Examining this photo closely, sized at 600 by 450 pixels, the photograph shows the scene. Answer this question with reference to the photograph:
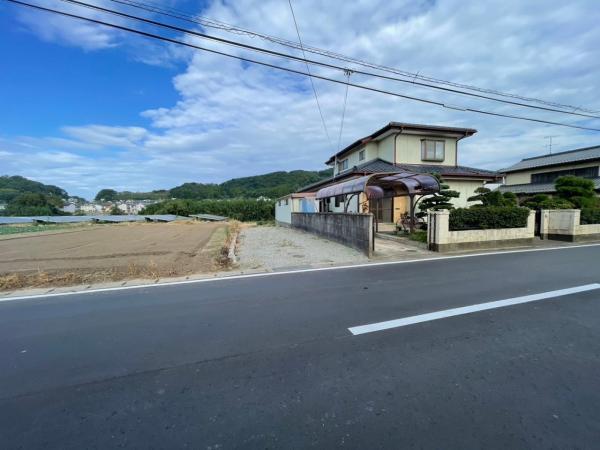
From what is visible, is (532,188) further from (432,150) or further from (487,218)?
(487,218)

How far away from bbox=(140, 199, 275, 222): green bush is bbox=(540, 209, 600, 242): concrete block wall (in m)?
33.1

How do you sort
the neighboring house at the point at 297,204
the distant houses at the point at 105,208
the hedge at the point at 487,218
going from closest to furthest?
1. the hedge at the point at 487,218
2. the neighboring house at the point at 297,204
3. the distant houses at the point at 105,208

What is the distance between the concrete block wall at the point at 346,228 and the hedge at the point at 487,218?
315 centimetres

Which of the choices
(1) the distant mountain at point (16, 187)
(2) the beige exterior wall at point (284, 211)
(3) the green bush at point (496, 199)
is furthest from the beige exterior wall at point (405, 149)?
(1) the distant mountain at point (16, 187)

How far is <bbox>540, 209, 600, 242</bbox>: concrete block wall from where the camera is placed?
10578 mm

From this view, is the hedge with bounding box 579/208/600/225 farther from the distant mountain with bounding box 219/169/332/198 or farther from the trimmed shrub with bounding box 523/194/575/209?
the distant mountain with bounding box 219/169/332/198

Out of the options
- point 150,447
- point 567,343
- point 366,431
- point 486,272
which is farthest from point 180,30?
point 486,272

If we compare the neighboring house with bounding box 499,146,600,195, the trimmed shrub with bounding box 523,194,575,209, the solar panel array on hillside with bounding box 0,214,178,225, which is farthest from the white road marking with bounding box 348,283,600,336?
the solar panel array on hillside with bounding box 0,214,178,225

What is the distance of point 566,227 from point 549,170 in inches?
703

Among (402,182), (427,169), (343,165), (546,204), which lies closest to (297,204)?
(343,165)

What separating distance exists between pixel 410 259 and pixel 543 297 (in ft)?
12.1

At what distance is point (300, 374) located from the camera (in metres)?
2.49

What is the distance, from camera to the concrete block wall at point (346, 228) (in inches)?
332

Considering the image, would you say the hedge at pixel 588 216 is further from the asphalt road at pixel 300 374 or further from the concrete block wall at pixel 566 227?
the asphalt road at pixel 300 374
